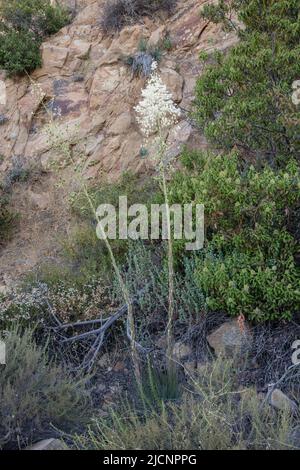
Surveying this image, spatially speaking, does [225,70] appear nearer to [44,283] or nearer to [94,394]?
[44,283]

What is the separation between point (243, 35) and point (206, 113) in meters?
0.97

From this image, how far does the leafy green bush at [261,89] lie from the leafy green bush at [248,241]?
60 centimetres

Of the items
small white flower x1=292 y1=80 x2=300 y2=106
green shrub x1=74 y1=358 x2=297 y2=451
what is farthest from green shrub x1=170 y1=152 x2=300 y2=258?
green shrub x1=74 y1=358 x2=297 y2=451

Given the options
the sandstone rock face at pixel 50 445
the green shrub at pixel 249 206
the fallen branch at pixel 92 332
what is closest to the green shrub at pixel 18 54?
the green shrub at pixel 249 206

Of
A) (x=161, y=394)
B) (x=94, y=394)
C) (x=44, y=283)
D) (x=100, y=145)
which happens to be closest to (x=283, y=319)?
(x=161, y=394)

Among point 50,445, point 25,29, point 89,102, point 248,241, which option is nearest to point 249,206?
point 248,241

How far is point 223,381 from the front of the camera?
3330 mm

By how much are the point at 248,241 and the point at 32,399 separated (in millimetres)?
2047

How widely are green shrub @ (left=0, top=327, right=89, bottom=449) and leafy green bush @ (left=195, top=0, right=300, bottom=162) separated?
2753 mm

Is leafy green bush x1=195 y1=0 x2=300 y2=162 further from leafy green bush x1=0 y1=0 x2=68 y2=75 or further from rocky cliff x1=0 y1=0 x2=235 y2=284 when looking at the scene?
leafy green bush x1=0 y1=0 x2=68 y2=75

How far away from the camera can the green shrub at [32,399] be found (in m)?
3.19

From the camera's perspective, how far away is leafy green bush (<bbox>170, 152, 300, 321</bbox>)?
385 cm

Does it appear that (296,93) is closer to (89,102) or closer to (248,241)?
(248,241)

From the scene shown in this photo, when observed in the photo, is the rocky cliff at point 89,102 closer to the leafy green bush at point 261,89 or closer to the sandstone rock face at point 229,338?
the leafy green bush at point 261,89
